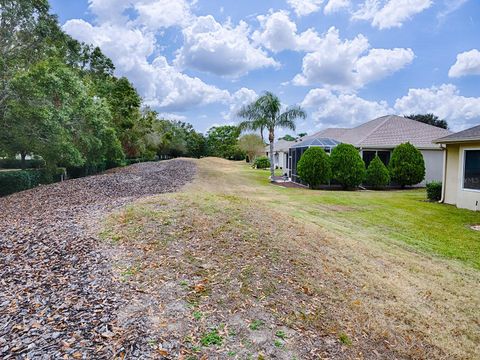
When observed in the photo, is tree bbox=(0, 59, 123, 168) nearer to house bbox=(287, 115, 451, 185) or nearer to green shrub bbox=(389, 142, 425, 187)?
house bbox=(287, 115, 451, 185)

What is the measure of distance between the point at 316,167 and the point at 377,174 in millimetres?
3386

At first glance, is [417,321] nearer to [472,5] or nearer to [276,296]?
[276,296]

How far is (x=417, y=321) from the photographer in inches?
156

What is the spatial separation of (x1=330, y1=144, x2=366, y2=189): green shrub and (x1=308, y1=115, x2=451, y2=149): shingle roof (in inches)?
82.7

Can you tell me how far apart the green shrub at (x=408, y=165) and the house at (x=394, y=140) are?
1206mm

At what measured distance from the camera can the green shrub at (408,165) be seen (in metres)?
17.4

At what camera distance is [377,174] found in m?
17.5

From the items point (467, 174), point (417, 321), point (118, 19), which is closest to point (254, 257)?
point (417, 321)

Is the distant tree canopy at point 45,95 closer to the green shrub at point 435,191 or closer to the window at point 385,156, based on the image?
the green shrub at point 435,191

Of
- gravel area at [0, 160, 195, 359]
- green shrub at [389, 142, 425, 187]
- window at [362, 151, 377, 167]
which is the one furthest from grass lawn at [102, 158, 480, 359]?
window at [362, 151, 377, 167]

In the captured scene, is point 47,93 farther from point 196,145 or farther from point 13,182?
point 196,145

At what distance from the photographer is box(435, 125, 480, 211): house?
1074 cm

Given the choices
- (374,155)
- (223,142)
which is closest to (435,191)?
(374,155)

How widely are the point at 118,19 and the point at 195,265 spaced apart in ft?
47.0
